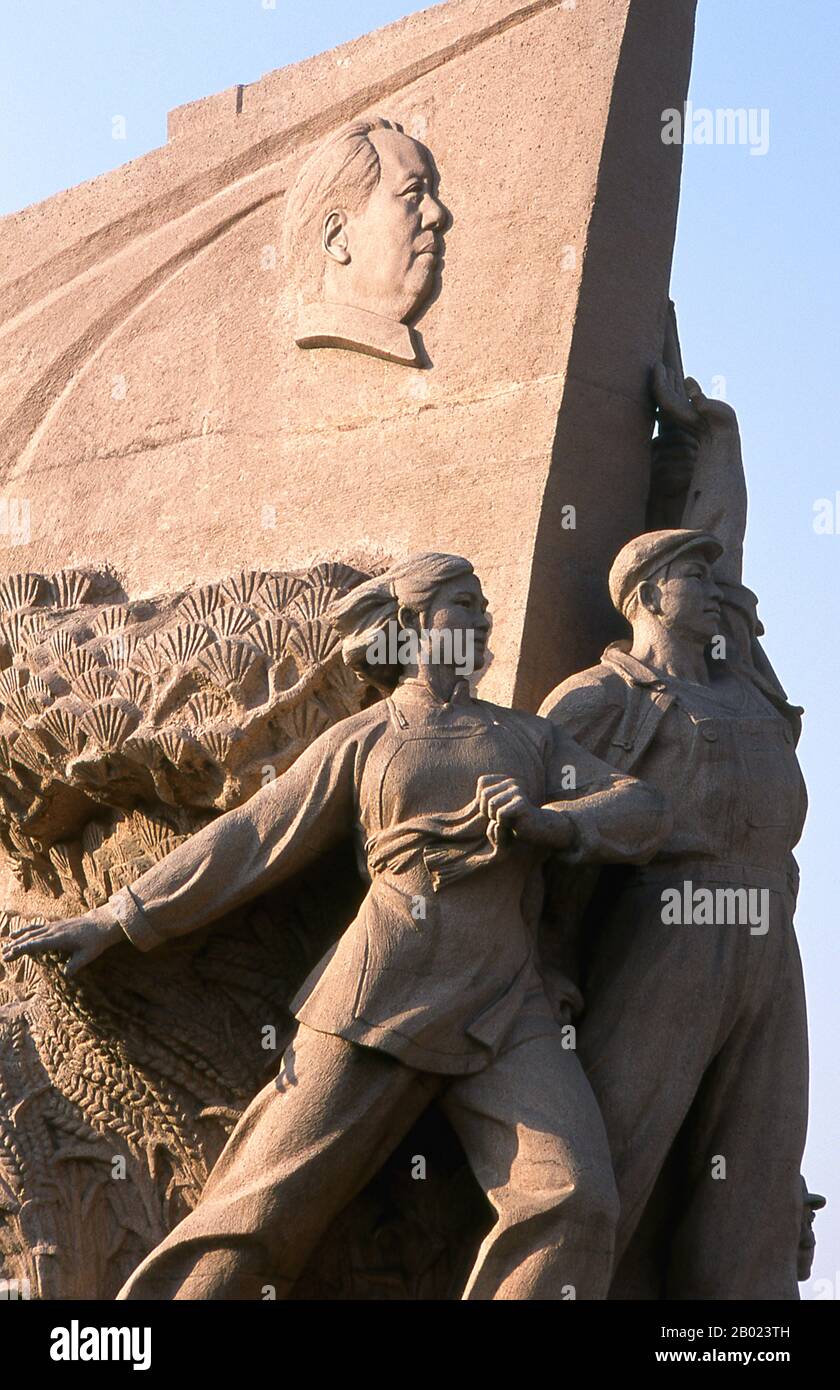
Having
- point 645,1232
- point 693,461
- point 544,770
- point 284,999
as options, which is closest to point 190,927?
point 284,999

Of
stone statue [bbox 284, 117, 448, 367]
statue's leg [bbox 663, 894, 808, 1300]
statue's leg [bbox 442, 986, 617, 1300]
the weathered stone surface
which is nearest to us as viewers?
statue's leg [bbox 442, 986, 617, 1300]

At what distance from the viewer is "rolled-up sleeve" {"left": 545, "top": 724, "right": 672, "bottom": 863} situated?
6336mm

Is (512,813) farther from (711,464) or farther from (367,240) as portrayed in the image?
(367,240)

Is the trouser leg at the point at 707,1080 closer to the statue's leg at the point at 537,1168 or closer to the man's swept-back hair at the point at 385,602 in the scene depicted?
the statue's leg at the point at 537,1168

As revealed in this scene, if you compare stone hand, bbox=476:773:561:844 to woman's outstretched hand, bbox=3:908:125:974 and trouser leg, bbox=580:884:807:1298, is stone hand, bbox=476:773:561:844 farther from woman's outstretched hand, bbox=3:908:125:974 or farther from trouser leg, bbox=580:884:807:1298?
woman's outstretched hand, bbox=3:908:125:974

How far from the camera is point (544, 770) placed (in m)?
6.53

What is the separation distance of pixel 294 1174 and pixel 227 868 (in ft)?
2.73

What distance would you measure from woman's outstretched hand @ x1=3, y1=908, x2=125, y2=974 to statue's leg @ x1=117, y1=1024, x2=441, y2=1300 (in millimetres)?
627

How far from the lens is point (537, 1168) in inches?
241

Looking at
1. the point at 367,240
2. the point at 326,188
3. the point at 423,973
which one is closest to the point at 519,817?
the point at 423,973

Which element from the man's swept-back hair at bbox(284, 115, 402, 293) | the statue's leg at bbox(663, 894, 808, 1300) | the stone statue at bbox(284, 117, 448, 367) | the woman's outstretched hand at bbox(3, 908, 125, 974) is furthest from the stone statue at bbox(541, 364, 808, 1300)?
the man's swept-back hair at bbox(284, 115, 402, 293)
